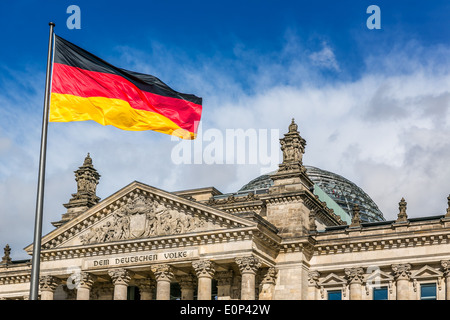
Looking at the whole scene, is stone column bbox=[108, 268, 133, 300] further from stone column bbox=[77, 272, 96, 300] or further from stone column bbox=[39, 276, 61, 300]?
stone column bbox=[39, 276, 61, 300]

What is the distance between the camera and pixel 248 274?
50969 millimetres

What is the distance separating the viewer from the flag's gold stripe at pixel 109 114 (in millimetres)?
29328

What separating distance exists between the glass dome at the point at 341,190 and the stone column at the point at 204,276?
21712mm

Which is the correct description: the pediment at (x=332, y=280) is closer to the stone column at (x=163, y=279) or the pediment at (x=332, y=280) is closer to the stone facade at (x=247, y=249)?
the stone facade at (x=247, y=249)

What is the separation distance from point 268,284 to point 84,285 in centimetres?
1369

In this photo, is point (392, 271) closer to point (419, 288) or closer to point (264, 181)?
point (419, 288)

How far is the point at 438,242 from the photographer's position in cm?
5150

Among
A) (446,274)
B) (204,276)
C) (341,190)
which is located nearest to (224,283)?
(204,276)

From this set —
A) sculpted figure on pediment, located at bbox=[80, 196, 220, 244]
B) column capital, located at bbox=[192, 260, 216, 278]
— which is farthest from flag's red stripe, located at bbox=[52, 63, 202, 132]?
sculpted figure on pediment, located at bbox=[80, 196, 220, 244]

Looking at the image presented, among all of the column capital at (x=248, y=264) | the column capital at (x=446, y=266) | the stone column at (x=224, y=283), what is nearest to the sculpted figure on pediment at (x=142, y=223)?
the column capital at (x=248, y=264)

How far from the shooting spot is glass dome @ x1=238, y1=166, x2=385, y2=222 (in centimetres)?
7503

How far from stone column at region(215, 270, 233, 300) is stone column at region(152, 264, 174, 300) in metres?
3.65

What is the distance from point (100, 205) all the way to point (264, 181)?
68.6 ft

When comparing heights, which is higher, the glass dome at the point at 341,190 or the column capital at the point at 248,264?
the glass dome at the point at 341,190
